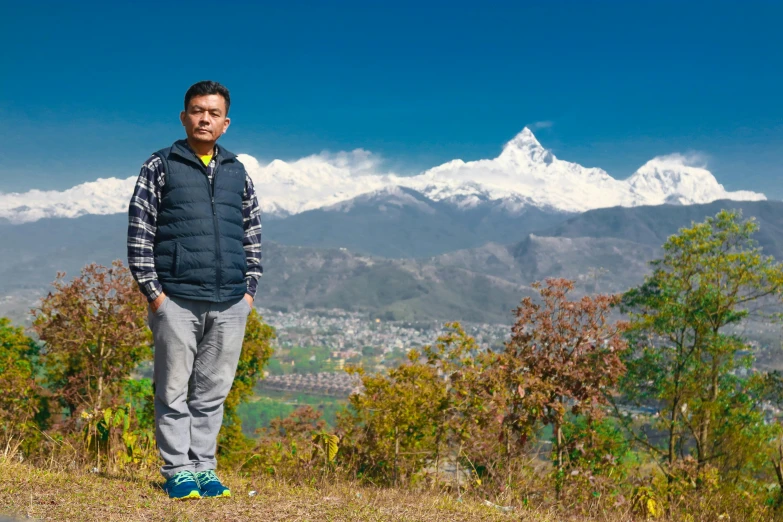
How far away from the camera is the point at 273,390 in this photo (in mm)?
99438

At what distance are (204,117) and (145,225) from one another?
735 millimetres

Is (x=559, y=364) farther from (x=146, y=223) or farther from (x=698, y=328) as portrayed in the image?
(x=698, y=328)

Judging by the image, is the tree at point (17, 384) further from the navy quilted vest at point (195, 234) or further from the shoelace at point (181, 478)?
the navy quilted vest at point (195, 234)

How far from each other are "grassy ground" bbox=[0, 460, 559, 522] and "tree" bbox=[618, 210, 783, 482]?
11.1 m

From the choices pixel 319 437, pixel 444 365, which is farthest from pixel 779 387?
pixel 319 437

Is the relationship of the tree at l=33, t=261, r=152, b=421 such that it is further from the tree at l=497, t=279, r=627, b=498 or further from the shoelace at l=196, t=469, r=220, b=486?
the shoelace at l=196, t=469, r=220, b=486

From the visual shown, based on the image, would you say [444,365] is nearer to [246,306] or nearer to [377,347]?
[246,306]

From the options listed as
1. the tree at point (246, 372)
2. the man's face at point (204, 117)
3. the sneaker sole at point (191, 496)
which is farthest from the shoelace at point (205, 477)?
the tree at point (246, 372)

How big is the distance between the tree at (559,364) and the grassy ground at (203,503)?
1608mm

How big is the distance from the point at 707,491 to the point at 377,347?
479 feet

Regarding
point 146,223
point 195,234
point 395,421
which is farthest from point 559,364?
point 146,223

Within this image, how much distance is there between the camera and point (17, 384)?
450 inches

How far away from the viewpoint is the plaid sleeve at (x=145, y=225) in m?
3.26

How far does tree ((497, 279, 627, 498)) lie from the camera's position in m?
5.34
